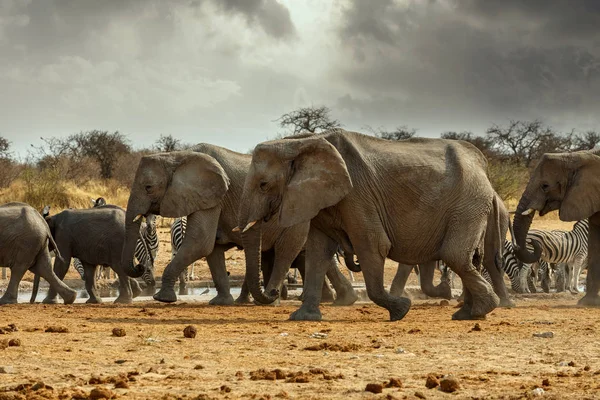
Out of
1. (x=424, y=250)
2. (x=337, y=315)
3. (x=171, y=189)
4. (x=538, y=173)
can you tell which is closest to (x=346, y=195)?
(x=424, y=250)

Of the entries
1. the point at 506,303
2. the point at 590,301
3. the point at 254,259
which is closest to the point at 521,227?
the point at 590,301

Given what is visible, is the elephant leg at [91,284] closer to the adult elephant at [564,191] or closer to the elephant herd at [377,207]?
the elephant herd at [377,207]

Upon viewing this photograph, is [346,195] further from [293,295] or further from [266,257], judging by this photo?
[293,295]

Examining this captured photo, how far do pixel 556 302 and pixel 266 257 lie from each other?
4.16 meters

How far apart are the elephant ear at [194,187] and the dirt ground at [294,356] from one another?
2.14m

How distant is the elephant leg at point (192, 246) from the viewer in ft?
45.2

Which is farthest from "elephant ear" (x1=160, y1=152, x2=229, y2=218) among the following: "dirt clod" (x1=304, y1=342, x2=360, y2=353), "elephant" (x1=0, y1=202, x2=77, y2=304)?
"dirt clod" (x1=304, y1=342, x2=360, y2=353)

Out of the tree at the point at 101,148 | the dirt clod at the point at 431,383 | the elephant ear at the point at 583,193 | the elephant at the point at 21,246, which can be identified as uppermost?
the tree at the point at 101,148

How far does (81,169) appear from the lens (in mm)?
42656

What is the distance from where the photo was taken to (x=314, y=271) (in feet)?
36.3

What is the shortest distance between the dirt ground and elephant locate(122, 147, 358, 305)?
70.6 inches

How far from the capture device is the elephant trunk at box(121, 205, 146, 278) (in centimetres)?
1395

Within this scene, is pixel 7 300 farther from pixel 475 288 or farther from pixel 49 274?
pixel 475 288

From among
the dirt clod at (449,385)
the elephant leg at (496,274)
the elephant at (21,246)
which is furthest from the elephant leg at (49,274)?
the dirt clod at (449,385)
